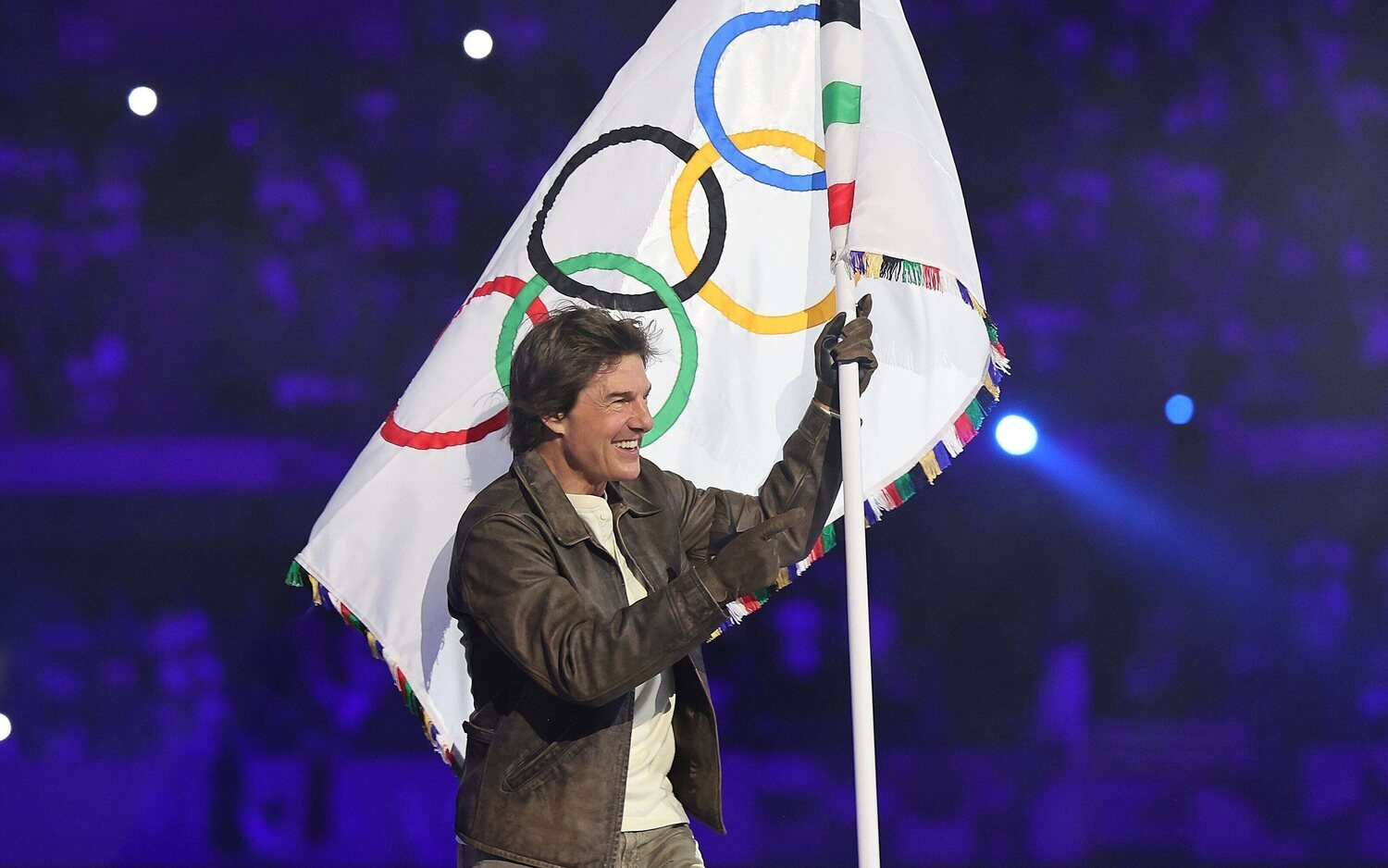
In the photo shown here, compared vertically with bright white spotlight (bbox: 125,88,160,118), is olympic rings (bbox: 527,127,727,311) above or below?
below

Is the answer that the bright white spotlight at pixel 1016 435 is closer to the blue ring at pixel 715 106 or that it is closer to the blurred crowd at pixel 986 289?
the blurred crowd at pixel 986 289

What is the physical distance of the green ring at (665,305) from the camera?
2.29 metres

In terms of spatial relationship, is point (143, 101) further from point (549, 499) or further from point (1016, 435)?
point (1016, 435)

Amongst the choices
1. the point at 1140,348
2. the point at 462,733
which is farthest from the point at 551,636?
the point at 1140,348

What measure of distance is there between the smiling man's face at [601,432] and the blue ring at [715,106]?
58 cm

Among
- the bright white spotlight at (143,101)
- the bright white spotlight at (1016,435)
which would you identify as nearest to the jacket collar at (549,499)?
the bright white spotlight at (1016,435)

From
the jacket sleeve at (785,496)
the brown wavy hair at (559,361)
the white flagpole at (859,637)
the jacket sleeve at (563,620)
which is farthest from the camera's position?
the jacket sleeve at (785,496)

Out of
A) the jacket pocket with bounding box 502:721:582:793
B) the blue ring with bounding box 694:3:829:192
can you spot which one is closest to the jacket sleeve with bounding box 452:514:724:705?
the jacket pocket with bounding box 502:721:582:793

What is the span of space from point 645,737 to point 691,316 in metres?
0.74

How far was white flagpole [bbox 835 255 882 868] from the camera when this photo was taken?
5.78 ft

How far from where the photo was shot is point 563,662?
5.41 feet

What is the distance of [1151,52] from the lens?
10.4ft

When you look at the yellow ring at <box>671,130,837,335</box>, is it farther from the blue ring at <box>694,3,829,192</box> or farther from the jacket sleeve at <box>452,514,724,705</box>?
the jacket sleeve at <box>452,514,724,705</box>

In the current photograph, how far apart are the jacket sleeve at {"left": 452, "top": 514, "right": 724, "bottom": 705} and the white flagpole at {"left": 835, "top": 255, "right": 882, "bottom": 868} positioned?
9.1 inches
